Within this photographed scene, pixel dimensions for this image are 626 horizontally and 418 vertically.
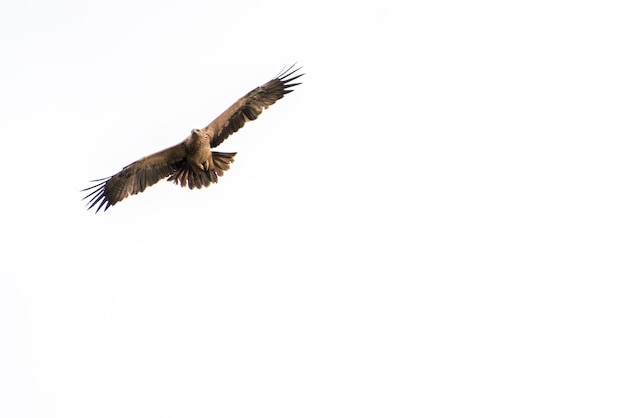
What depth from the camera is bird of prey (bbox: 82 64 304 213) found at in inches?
572

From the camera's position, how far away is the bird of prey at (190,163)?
572 inches

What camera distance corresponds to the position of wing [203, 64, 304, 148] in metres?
14.6

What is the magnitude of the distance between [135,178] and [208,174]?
52.4 inches

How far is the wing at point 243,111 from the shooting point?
14.6m

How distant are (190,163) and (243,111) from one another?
1.32m

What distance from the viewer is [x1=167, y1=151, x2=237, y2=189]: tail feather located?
14.6 meters

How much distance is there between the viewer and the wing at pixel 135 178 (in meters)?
14.6

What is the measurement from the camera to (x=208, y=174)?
14.6 meters

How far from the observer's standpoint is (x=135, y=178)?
14.8m

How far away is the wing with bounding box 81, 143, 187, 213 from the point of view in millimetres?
14609

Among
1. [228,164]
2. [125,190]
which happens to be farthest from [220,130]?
[125,190]

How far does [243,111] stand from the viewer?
48.5 feet

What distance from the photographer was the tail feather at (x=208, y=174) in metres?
14.6

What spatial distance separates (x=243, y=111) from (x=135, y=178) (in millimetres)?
2266
